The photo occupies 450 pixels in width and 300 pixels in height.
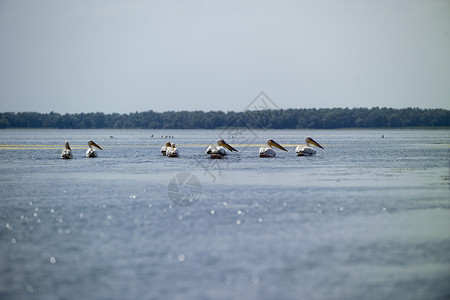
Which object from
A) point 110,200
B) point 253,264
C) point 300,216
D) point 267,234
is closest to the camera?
point 253,264

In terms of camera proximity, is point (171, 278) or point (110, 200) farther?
point (110, 200)

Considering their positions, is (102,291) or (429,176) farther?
(429,176)

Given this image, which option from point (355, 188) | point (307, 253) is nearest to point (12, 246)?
point (307, 253)

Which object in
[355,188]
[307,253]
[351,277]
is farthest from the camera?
[355,188]

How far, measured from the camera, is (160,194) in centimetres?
2314

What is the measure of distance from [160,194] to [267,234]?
356 inches

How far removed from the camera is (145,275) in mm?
11289

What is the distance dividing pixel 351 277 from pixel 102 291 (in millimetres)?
4404

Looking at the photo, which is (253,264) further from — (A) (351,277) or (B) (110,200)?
(B) (110,200)

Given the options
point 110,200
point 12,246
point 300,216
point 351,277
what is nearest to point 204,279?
point 351,277

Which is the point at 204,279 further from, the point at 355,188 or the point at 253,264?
the point at 355,188

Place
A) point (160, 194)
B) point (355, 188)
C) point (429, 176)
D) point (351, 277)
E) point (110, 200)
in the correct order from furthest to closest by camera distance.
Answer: point (429, 176), point (355, 188), point (160, 194), point (110, 200), point (351, 277)

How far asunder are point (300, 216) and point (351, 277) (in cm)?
640

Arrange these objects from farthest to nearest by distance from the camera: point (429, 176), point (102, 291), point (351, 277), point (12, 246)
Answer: point (429, 176)
point (12, 246)
point (351, 277)
point (102, 291)
